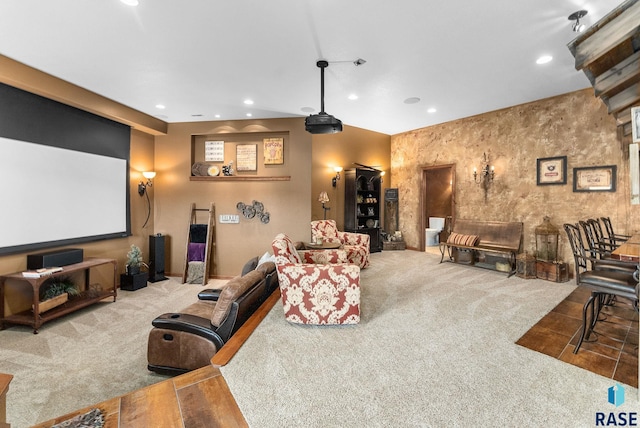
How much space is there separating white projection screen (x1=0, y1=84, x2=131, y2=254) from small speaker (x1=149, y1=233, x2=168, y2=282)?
0.49 metres

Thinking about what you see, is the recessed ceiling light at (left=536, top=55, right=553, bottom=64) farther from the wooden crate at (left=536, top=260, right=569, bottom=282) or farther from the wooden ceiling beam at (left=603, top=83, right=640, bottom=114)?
the wooden crate at (left=536, top=260, right=569, bottom=282)

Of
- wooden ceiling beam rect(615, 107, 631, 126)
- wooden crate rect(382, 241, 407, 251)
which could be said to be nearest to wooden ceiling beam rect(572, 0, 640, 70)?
wooden ceiling beam rect(615, 107, 631, 126)

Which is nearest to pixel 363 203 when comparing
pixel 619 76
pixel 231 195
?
pixel 231 195

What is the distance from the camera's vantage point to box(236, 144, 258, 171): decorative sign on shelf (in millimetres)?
5922

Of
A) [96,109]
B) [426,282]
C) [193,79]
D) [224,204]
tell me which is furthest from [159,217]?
[426,282]

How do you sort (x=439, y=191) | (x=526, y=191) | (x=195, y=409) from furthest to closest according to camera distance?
1. (x=439, y=191)
2. (x=526, y=191)
3. (x=195, y=409)

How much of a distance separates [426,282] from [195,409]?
148 inches

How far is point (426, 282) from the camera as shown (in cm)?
455

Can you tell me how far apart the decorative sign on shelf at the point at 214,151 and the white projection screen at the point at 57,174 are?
140 centimetres

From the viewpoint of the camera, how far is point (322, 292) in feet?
9.42

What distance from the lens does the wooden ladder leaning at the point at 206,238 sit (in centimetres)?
563

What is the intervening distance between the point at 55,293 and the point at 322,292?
3812 millimetres

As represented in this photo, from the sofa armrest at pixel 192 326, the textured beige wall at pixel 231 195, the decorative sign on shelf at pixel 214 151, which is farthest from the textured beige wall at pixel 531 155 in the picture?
the sofa armrest at pixel 192 326

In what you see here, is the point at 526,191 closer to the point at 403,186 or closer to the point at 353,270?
the point at 403,186
